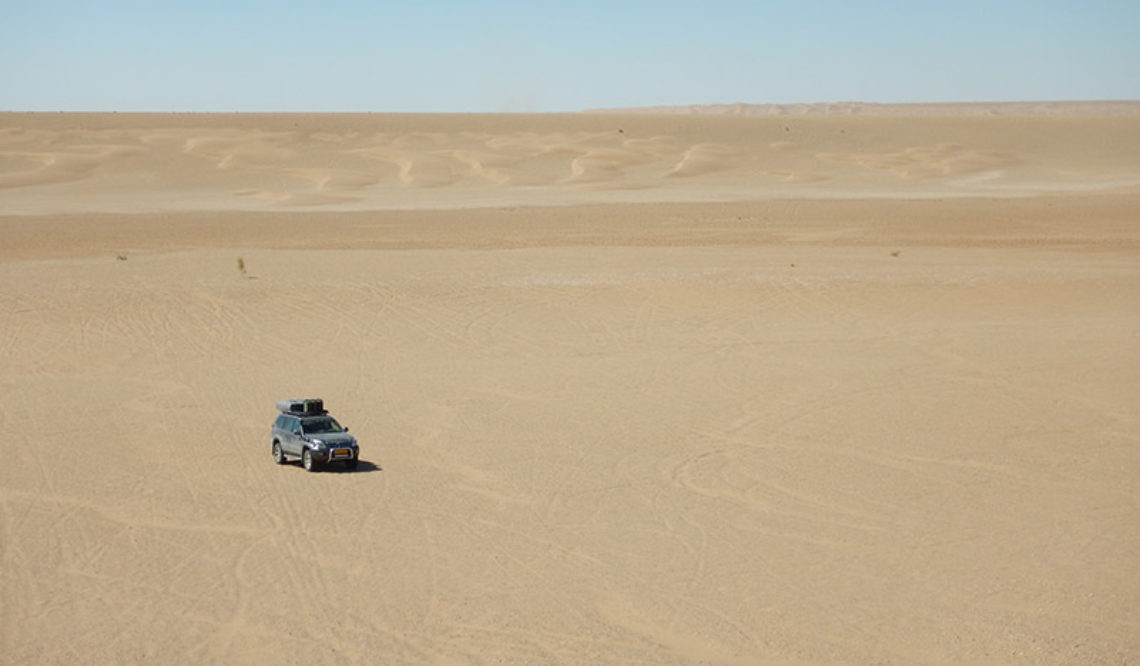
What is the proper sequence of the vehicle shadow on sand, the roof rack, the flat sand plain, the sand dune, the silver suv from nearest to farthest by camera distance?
1. the flat sand plain
2. the silver suv
3. the vehicle shadow on sand
4. the roof rack
5. the sand dune

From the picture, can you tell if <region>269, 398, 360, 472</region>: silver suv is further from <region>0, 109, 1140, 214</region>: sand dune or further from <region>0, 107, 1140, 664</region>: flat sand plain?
<region>0, 109, 1140, 214</region>: sand dune

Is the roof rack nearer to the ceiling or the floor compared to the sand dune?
nearer to the floor

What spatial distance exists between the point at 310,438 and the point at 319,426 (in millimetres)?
339

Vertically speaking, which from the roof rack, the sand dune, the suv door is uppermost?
the sand dune

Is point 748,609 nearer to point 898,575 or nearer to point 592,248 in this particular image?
point 898,575

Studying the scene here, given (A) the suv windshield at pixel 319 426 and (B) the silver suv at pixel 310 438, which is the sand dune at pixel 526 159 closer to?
(B) the silver suv at pixel 310 438

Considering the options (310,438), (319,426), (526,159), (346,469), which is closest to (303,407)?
(319,426)

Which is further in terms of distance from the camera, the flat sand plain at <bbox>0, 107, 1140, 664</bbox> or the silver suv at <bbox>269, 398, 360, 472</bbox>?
the silver suv at <bbox>269, 398, 360, 472</bbox>

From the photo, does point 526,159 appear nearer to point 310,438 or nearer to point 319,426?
point 319,426

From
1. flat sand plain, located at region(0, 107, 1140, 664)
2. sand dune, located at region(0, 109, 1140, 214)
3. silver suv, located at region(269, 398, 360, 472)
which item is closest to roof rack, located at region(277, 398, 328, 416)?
silver suv, located at region(269, 398, 360, 472)

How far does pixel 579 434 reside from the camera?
16.0 metres

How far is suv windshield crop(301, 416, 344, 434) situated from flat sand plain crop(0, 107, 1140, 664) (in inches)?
19.2

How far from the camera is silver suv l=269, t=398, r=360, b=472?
46.5ft

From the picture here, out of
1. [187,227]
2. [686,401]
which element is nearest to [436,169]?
[187,227]
